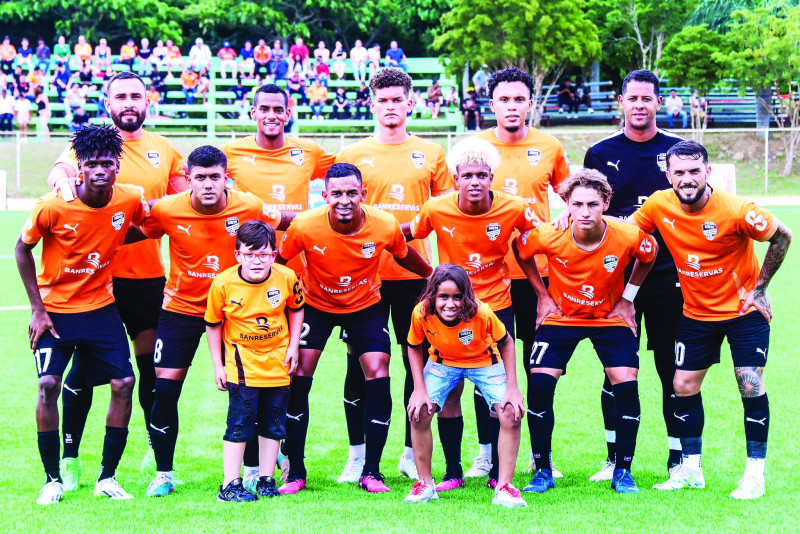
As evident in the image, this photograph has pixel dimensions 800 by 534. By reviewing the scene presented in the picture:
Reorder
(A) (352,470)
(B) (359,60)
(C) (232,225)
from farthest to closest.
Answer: (B) (359,60) < (A) (352,470) < (C) (232,225)

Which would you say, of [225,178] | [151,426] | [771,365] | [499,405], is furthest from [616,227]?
[771,365]

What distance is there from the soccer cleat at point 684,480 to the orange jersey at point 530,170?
5.12 feet

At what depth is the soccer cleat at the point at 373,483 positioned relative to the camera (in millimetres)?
5914

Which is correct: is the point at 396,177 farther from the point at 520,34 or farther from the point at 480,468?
the point at 520,34

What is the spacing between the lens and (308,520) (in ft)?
17.1

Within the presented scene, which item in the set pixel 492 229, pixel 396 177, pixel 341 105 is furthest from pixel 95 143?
pixel 341 105

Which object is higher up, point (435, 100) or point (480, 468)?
point (435, 100)

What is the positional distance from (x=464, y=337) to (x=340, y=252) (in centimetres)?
96

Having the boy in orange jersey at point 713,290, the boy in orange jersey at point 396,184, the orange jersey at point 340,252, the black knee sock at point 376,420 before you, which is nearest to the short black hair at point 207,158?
the orange jersey at point 340,252

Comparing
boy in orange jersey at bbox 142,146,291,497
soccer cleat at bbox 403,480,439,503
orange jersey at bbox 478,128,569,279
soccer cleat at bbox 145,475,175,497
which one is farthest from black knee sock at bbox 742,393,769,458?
soccer cleat at bbox 145,475,175,497

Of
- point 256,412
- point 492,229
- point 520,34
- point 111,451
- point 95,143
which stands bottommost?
point 111,451

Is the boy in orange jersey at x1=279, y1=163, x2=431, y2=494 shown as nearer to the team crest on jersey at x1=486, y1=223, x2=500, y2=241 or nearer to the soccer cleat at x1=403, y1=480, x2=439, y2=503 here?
the soccer cleat at x1=403, y1=480, x2=439, y2=503

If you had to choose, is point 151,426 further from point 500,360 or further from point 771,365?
point 771,365

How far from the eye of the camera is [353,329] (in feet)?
20.2
